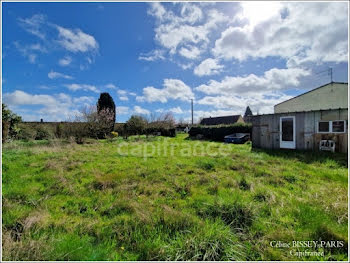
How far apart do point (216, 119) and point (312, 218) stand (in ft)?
107

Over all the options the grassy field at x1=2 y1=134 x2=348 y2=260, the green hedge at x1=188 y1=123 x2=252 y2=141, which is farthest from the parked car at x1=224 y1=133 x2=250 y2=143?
the grassy field at x1=2 y1=134 x2=348 y2=260

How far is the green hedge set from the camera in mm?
15258

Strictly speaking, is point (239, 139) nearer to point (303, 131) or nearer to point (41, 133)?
point (303, 131)

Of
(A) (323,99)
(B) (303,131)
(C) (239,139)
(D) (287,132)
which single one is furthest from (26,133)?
(A) (323,99)

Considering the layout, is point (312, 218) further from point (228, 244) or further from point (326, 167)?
point (326, 167)

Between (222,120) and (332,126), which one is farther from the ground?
(222,120)

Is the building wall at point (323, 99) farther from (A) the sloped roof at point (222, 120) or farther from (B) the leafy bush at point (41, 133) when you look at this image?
(B) the leafy bush at point (41, 133)

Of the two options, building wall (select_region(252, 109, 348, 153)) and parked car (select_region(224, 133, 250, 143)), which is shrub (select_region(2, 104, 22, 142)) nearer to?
building wall (select_region(252, 109, 348, 153))

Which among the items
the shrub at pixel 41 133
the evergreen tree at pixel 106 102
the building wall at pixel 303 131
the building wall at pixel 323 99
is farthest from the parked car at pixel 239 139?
the shrub at pixel 41 133

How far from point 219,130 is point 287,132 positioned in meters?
8.14

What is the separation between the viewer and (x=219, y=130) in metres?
17.0

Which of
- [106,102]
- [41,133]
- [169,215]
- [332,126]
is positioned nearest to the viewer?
[169,215]

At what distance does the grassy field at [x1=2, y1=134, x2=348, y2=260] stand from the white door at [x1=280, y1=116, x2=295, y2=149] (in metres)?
4.17

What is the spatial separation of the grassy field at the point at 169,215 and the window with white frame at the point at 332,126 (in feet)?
12.6
